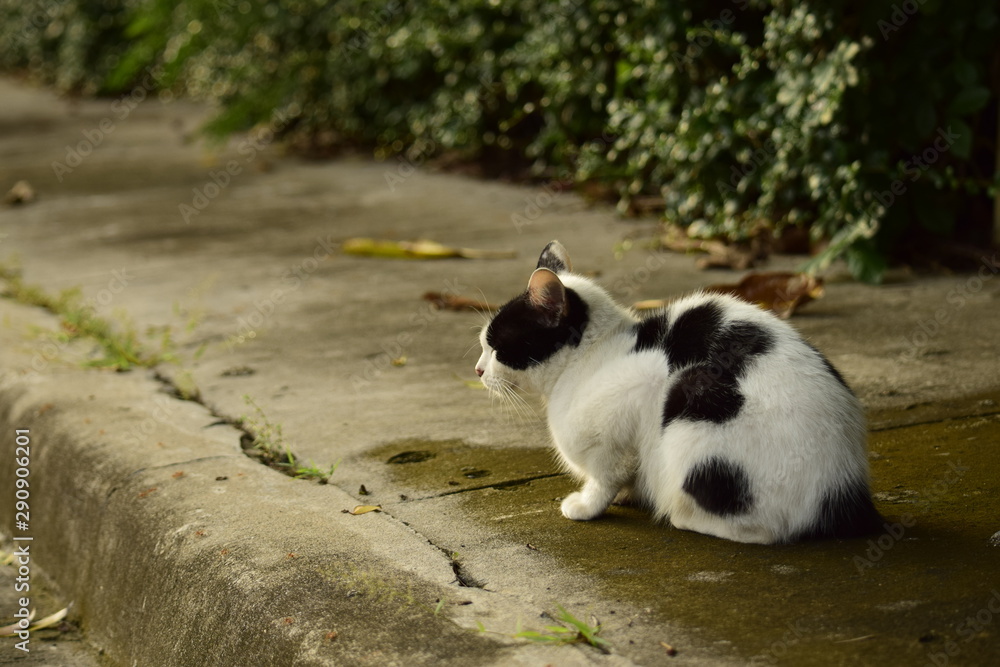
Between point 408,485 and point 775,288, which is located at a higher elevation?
point 775,288

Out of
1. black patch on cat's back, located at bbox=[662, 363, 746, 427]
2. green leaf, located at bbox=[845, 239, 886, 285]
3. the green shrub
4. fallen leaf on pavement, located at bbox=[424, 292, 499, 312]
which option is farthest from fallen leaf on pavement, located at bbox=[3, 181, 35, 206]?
black patch on cat's back, located at bbox=[662, 363, 746, 427]

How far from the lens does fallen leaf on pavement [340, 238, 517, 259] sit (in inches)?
217

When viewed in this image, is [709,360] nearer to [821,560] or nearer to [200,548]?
[821,560]

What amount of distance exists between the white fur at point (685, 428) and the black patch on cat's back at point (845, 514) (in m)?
0.02

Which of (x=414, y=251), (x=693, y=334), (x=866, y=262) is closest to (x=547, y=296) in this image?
(x=693, y=334)

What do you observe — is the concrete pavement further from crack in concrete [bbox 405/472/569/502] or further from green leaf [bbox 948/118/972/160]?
green leaf [bbox 948/118/972/160]

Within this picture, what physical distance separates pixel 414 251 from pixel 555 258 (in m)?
2.62

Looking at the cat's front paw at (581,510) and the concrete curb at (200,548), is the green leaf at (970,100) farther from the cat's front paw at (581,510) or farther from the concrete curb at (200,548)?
the concrete curb at (200,548)

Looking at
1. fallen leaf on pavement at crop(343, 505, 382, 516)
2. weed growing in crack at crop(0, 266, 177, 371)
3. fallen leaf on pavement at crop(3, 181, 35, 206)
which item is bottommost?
fallen leaf on pavement at crop(3, 181, 35, 206)

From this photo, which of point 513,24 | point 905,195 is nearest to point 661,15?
point 905,195

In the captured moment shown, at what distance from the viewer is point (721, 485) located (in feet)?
7.88

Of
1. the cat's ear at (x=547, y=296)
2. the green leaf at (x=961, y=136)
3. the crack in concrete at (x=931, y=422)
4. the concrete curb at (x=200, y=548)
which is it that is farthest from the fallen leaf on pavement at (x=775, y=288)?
the concrete curb at (x=200, y=548)

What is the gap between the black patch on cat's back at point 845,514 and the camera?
238cm

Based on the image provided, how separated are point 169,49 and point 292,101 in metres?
2.21
